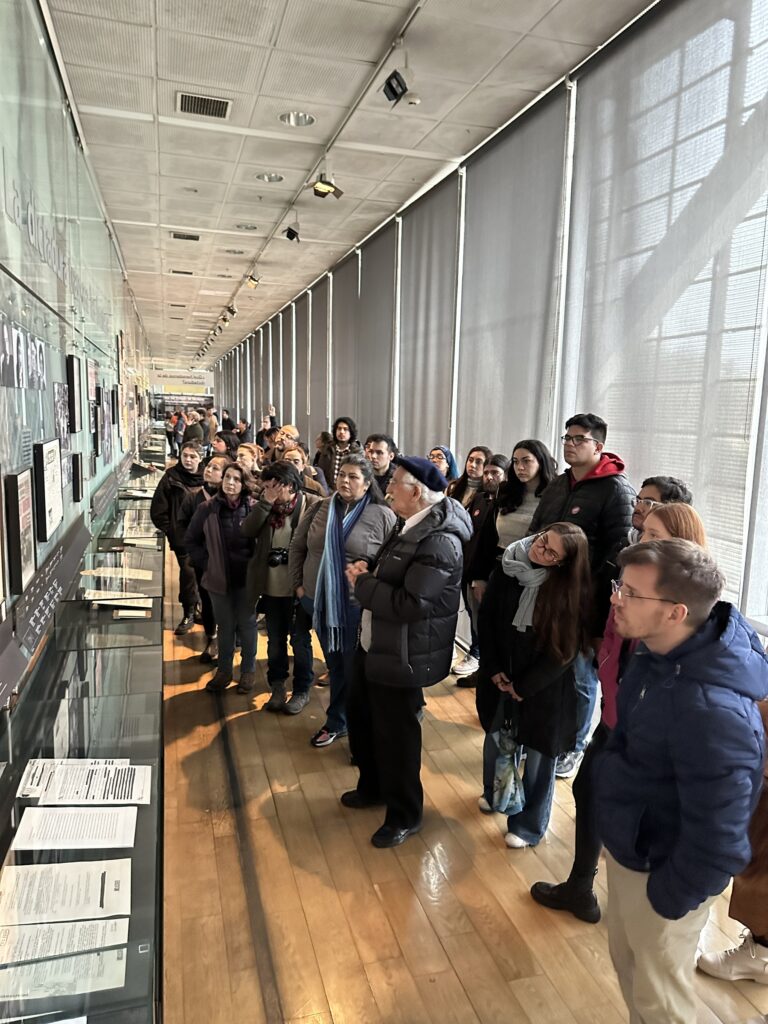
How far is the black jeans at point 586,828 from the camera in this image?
101 inches

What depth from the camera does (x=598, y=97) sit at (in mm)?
4133

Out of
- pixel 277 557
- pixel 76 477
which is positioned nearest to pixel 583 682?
pixel 277 557

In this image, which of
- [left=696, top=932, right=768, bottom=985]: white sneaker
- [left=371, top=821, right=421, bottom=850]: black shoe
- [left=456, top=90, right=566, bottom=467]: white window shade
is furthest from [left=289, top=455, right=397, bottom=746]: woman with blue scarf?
[left=696, top=932, right=768, bottom=985]: white sneaker

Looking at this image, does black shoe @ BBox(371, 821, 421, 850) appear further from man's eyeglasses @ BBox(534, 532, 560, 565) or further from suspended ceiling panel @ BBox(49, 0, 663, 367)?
suspended ceiling panel @ BBox(49, 0, 663, 367)

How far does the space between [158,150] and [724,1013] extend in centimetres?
652

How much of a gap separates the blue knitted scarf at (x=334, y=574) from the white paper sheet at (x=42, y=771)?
168cm

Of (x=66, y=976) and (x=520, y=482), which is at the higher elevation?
(x=520, y=482)

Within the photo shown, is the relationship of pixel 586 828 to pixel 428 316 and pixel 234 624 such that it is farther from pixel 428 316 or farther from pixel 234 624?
pixel 428 316

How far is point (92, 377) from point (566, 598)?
165 inches

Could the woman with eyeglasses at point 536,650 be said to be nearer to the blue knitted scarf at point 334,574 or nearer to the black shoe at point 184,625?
the blue knitted scarf at point 334,574

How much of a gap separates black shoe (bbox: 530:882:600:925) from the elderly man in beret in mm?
645

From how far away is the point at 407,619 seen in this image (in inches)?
111

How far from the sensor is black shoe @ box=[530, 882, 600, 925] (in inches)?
104

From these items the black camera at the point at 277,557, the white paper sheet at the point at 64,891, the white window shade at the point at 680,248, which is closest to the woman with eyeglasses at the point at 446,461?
the white window shade at the point at 680,248
